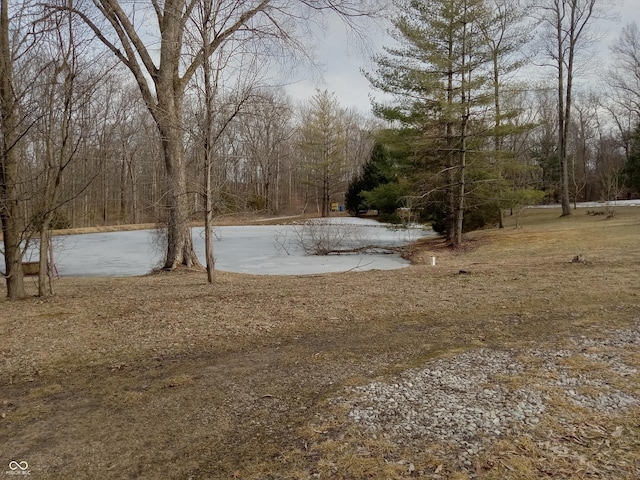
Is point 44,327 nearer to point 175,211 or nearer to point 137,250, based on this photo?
point 175,211

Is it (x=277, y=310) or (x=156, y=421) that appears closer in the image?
(x=156, y=421)

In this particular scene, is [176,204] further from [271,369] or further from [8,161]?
[271,369]

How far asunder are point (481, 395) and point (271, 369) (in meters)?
1.66

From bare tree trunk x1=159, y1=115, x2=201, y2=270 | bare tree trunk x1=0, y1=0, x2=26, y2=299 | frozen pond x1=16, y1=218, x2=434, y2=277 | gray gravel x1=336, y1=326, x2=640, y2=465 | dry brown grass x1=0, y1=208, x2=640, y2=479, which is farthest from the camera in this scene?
frozen pond x1=16, y1=218, x2=434, y2=277

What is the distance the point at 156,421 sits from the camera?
2.76m

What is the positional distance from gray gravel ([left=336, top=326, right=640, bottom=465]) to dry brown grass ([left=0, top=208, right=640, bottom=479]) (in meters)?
0.11

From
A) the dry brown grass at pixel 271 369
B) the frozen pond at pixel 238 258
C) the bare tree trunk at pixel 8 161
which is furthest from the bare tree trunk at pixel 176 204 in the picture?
the bare tree trunk at pixel 8 161

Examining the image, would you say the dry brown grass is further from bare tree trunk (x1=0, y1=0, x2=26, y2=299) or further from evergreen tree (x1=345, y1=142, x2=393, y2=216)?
evergreen tree (x1=345, y1=142, x2=393, y2=216)

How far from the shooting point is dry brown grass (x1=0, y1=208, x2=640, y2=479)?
2258 mm

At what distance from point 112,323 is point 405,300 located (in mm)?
3749

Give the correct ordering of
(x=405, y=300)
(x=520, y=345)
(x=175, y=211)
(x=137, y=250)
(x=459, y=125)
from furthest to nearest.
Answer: (x=137, y=250) → (x=459, y=125) → (x=175, y=211) → (x=405, y=300) → (x=520, y=345)

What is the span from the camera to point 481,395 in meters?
2.97

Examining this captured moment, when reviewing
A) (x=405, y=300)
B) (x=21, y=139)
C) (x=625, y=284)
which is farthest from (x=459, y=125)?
(x=21, y=139)

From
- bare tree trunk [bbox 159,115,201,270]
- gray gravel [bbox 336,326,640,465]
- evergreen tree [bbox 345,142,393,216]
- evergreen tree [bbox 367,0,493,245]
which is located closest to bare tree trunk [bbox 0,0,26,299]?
bare tree trunk [bbox 159,115,201,270]
